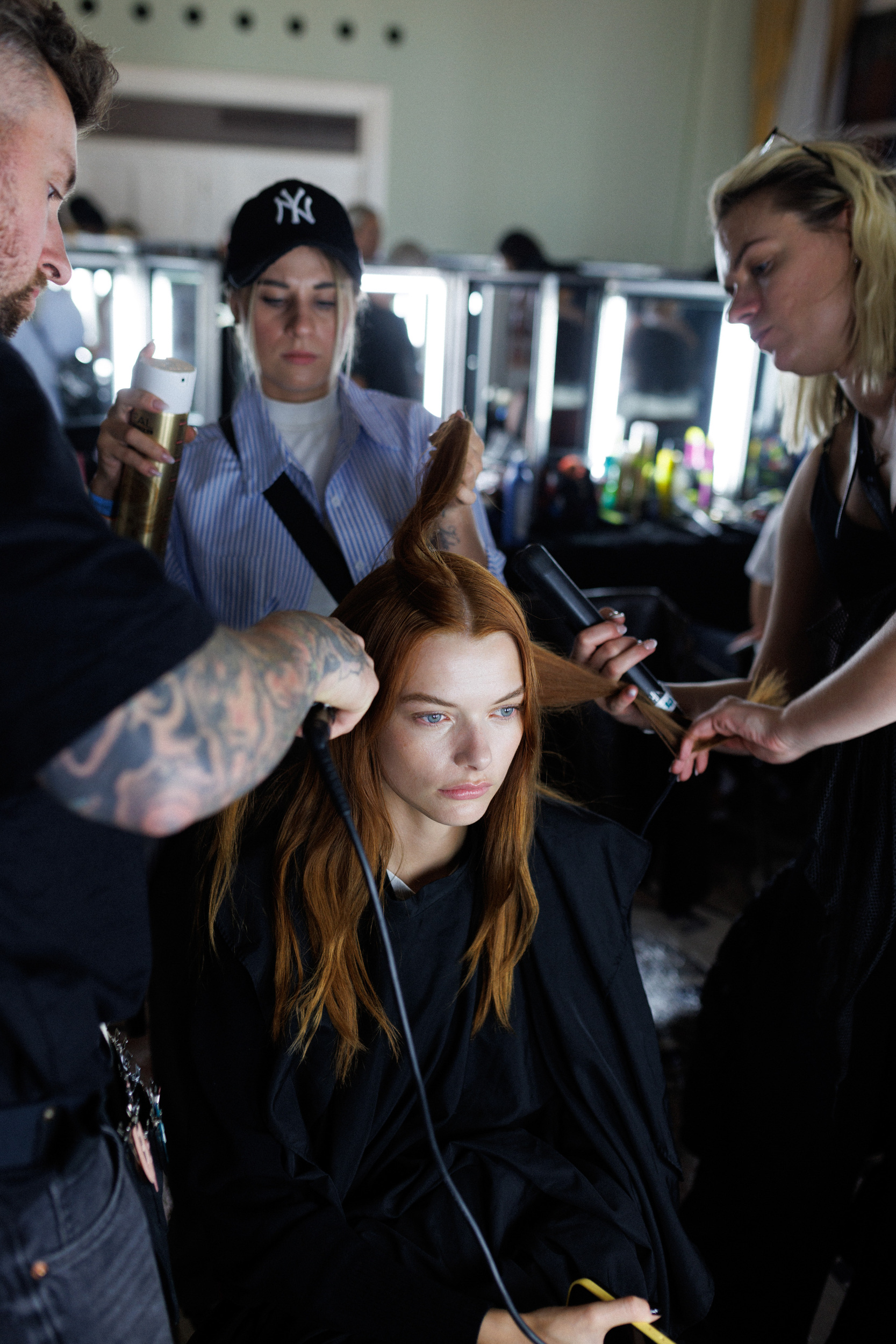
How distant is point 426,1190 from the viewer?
1114 millimetres

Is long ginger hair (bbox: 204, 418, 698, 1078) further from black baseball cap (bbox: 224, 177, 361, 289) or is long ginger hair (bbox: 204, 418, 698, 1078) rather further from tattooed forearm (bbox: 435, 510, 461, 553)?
black baseball cap (bbox: 224, 177, 361, 289)

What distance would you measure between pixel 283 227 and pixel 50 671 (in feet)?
3.69

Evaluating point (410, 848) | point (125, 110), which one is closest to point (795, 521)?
point (410, 848)

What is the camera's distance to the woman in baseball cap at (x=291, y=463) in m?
1.52

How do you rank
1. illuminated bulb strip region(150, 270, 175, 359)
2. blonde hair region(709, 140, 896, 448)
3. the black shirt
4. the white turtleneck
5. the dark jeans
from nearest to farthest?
the black shirt → the dark jeans → blonde hair region(709, 140, 896, 448) → the white turtleneck → illuminated bulb strip region(150, 270, 175, 359)

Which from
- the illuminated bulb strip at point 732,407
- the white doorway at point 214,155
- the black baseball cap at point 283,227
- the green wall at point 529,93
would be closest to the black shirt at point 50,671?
the black baseball cap at point 283,227

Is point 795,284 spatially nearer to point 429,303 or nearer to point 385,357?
point 385,357

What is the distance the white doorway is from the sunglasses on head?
539 cm

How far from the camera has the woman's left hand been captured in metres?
1.34

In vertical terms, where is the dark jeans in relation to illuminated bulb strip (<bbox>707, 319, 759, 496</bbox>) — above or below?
below

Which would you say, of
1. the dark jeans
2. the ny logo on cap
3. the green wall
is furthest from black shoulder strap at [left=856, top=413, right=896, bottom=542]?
the green wall

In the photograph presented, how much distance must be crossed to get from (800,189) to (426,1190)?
132cm

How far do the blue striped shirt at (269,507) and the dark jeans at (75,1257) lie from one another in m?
0.89

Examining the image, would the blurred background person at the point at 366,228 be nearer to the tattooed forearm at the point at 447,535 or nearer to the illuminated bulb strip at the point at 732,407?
the illuminated bulb strip at the point at 732,407
